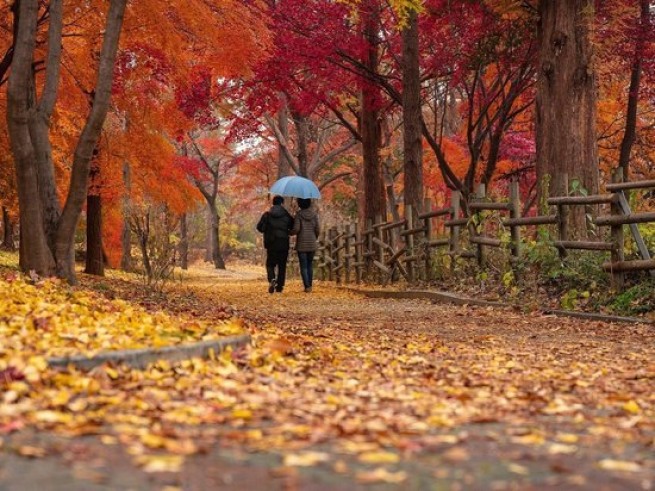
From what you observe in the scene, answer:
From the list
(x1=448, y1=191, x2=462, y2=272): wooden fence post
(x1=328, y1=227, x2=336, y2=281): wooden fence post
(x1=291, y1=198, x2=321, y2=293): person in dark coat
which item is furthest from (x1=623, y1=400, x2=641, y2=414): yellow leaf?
(x1=328, y1=227, x2=336, y2=281): wooden fence post

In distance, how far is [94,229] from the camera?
17.8 meters

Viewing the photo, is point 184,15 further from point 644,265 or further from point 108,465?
point 108,465

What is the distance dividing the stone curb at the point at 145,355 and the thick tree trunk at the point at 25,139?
485 centimetres

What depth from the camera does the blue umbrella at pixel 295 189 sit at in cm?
1616

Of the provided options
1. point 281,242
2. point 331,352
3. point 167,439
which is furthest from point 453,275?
point 167,439

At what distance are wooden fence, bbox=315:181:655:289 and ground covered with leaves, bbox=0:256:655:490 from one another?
3136mm

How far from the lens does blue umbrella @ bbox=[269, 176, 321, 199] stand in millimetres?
16156

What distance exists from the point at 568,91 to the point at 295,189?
6.58 meters

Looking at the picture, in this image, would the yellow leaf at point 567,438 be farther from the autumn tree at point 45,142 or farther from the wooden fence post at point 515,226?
the wooden fence post at point 515,226

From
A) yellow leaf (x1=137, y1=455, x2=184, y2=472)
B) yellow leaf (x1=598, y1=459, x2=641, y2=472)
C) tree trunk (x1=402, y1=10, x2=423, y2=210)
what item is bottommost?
yellow leaf (x1=598, y1=459, x2=641, y2=472)

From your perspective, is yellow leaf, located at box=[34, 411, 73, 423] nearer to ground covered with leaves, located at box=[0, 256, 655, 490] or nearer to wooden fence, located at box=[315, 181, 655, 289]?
ground covered with leaves, located at box=[0, 256, 655, 490]

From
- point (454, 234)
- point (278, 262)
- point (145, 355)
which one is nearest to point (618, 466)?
point (145, 355)

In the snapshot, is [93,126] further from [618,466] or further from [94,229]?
[94,229]

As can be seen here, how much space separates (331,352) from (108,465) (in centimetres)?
295
